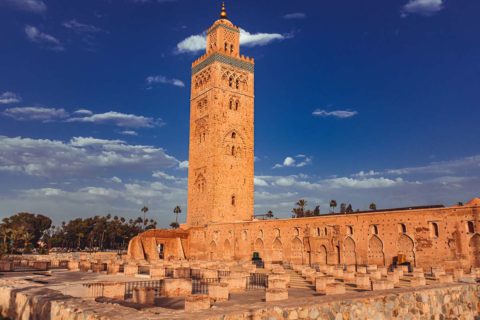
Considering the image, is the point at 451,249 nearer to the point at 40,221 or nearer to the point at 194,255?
the point at 194,255

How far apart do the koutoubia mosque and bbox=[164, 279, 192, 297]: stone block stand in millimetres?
15191

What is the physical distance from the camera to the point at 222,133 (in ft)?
129

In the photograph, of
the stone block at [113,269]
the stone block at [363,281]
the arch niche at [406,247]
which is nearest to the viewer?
the stone block at [363,281]

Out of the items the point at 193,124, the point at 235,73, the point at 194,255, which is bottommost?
the point at 194,255

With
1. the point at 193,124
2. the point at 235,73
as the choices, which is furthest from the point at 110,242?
the point at 235,73

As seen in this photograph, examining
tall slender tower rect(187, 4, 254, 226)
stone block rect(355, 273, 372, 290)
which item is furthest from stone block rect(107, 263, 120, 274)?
tall slender tower rect(187, 4, 254, 226)

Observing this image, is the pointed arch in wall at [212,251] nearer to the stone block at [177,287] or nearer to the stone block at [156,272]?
the stone block at [156,272]

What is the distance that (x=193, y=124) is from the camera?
42625 millimetres

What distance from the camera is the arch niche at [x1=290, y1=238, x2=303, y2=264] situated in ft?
93.8

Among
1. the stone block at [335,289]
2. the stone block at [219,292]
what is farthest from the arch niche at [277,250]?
the stone block at [219,292]

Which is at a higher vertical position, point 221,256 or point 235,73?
point 235,73

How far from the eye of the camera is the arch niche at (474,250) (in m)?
19.9

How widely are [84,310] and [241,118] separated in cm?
3627

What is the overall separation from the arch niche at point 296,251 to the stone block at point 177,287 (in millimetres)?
18603
